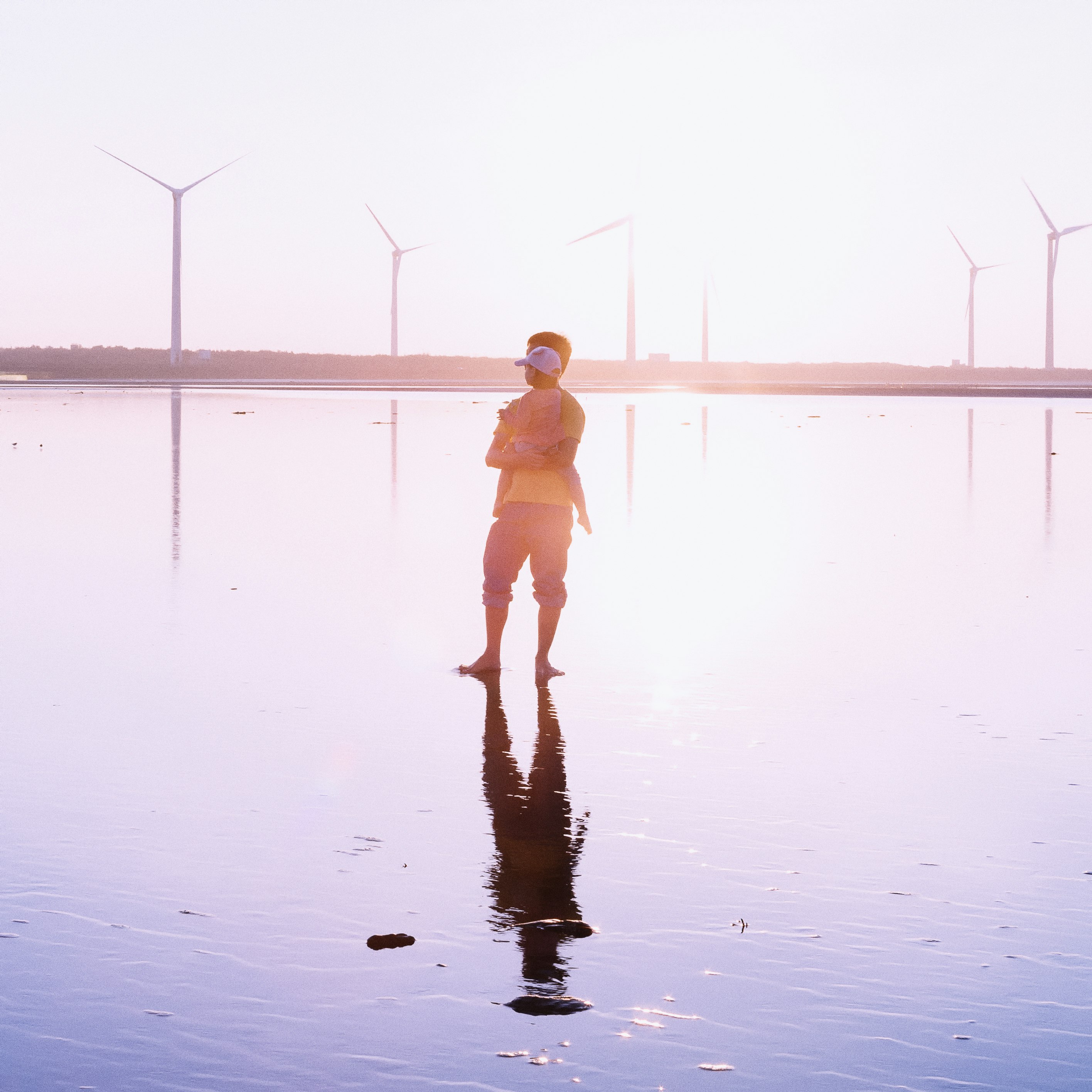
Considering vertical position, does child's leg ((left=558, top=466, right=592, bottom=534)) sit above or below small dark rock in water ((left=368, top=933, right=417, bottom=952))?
above

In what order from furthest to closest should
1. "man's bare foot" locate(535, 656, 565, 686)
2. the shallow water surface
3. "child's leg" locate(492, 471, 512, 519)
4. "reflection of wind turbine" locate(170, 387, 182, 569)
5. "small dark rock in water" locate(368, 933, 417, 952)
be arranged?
"reflection of wind turbine" locate(170, 387, 182, 569) < "child's leg" locate(492, 471, 512, 519) < "man's bare foot" locate(535, 656, 565, 686) < "small dark rock in water" locate(368, 933, 417, 952) < the shallow water surface

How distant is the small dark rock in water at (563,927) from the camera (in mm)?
5359

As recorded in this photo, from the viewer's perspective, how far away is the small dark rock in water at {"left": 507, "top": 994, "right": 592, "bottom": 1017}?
15.3 feet

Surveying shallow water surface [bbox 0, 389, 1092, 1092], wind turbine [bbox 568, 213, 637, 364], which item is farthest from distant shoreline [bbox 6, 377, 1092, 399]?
shallow water surface [bbox 0, 389, 1092, 1092]

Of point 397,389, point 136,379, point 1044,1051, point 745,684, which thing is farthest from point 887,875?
point 136,379

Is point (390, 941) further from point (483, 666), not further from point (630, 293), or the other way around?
point (630, 293)

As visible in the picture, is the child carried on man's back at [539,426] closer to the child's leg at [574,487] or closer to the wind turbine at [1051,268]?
the child's leg at [574,487]

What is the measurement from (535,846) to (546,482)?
13.7ft

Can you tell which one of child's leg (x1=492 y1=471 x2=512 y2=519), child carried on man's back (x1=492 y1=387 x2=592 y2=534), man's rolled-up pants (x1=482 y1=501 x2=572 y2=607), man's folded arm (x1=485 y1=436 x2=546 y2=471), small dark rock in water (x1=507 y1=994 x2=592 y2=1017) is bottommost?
small dark rock in water (x1=507 y1=994 x2=592 y2=1017)

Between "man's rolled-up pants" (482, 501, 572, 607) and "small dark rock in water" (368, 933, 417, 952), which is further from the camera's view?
"man's rolled-up pants" (482, 501, 572, 607)

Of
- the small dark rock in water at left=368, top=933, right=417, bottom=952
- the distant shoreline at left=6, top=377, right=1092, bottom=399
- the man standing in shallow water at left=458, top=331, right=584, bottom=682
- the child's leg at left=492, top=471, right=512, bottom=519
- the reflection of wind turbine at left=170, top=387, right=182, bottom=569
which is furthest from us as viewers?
the distant shoreline at left=6, top=377, right=1092, bottom=399

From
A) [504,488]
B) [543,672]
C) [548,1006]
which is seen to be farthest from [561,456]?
[548,1006]

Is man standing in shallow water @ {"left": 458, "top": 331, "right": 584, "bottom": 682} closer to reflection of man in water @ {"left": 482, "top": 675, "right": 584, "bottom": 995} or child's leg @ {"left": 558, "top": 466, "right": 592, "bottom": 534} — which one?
child's leg @ {"left": 558, "top": 466, "right": 592, "bottom": 534}

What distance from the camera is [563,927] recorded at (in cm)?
541
